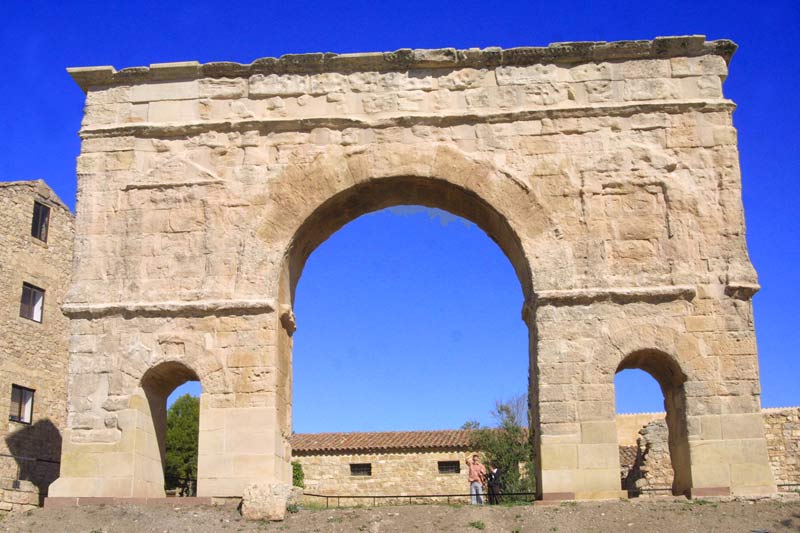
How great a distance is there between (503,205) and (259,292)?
3.26 m

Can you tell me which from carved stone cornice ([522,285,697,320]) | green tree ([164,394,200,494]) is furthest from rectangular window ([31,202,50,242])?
carved stone cornice ([522,285,697,320])

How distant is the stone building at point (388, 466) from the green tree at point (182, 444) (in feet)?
8.86

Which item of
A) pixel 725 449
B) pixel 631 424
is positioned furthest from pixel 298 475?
pixel 725 449

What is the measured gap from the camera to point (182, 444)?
25938 mm

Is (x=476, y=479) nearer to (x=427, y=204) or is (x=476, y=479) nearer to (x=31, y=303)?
(x=427, y=204)

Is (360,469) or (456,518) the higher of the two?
(360,469)

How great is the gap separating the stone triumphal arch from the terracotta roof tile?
13.1 m

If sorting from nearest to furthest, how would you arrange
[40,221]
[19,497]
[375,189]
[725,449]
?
1. [725,449]
2. [375,189]
3. [19,497]
4. [40,221]

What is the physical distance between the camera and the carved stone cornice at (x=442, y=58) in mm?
13070

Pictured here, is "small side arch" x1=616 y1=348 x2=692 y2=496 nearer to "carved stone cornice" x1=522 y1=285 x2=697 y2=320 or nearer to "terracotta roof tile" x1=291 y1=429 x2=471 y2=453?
"carved stone cornice" x1=522 y1=285 x2=697 y2=320

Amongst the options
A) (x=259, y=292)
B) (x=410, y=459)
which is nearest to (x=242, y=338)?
(x=259, y=292)

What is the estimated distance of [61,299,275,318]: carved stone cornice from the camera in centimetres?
1238

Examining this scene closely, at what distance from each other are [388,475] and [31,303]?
9.97m

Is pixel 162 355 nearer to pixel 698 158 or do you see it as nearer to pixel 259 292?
pixel 259 292
